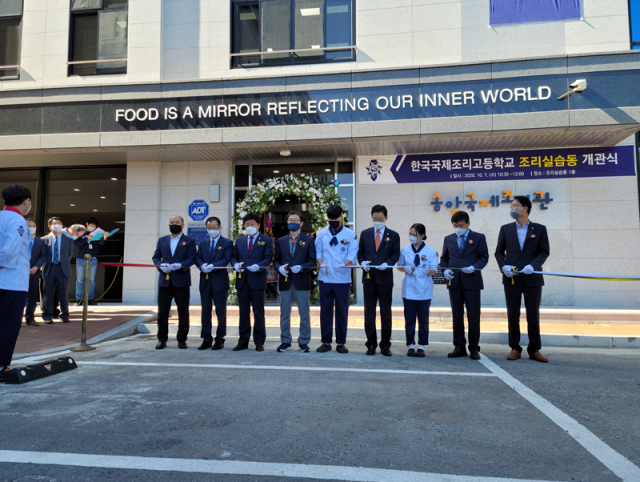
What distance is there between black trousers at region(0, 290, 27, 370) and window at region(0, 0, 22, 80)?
1017 centimetres

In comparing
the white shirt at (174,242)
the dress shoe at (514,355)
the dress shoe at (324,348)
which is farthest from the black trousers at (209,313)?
the dress shoe at (514,355)

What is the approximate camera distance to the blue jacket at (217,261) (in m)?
6.54

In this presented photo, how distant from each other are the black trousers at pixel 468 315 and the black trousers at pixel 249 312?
272 centimetres

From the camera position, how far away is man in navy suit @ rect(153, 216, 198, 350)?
6496mm

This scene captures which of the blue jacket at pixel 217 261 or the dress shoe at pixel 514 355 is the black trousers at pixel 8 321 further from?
the dress shoe at pixel 514 355

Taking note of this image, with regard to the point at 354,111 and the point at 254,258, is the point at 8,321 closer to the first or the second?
the point at 254,258

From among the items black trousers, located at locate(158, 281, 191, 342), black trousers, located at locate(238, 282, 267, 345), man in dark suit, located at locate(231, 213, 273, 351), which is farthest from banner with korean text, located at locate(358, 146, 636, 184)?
black trousers, located at locate(158, 281, 191, 342)

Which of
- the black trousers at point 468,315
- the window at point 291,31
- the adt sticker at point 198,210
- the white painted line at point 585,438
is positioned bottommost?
the white painted line at point 585,438

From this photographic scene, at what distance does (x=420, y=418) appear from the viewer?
334cm

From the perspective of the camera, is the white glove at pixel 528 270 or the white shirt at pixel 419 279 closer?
the white glove at pixel 528 270

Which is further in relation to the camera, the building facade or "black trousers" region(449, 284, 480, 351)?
the building facade

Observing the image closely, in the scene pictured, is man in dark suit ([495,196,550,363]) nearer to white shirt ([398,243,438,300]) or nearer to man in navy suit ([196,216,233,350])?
white shirt ([398,243,438,300])

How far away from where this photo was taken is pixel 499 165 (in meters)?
10.7

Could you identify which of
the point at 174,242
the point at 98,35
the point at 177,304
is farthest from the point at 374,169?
the point at 98,35
